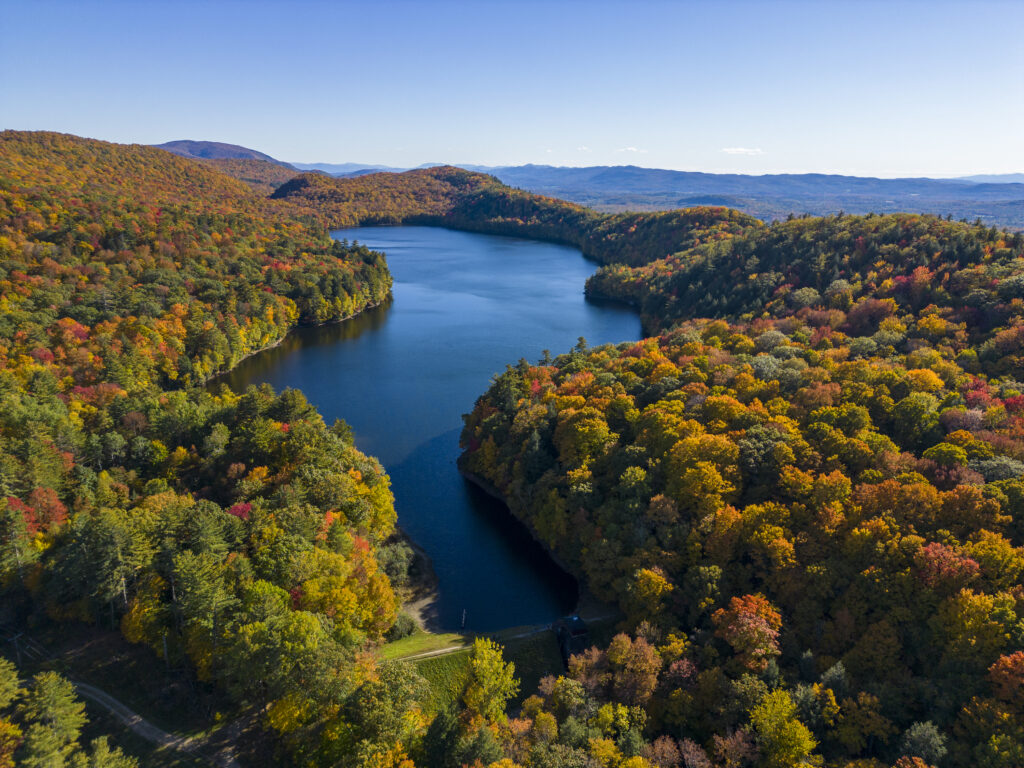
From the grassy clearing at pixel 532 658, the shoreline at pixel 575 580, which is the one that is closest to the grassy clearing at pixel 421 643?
the grassy clearing at pixel 532 658

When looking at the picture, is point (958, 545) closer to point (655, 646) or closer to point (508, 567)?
point (655, 646)

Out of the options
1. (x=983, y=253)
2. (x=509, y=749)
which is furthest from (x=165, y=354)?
(x=983, y=253)

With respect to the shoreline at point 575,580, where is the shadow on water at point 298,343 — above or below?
above

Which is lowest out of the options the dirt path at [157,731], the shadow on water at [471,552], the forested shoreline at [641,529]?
the shadow on water at [471,552]

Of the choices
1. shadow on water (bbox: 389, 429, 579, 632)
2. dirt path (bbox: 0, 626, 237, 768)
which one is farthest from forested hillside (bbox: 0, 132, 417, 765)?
shadow on water (bbox: 389, 429, 579, 632)

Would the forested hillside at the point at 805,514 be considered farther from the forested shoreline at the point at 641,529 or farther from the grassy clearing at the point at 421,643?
the grassy clearing at the point at 421,643

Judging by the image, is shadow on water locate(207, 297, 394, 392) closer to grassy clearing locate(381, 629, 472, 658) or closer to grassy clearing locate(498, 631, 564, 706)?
grassy clearing locate(381, 629, 472, 658)
